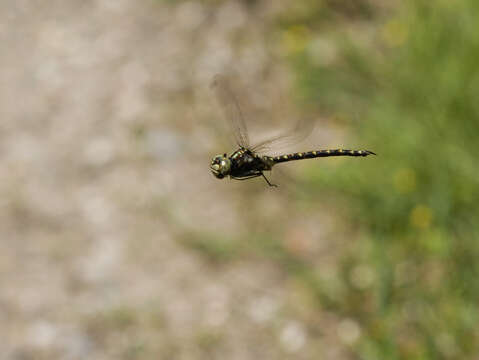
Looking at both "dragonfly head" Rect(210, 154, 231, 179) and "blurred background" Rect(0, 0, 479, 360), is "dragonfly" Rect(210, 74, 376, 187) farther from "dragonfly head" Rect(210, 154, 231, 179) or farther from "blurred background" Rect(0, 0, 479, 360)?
"blurred background" Rect(0, 0, 479, 360)

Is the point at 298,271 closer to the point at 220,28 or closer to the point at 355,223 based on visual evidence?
the point at 355,223

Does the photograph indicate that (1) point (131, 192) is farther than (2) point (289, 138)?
Yes

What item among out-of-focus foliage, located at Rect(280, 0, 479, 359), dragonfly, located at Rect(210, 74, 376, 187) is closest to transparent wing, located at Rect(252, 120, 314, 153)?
dragonfly, located at Rect(210, 74, 376, 187)

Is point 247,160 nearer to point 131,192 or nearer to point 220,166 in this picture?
point 220,166

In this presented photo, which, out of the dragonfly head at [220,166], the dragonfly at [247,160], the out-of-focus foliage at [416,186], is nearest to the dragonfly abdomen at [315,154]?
the dragonfly at [247,160]

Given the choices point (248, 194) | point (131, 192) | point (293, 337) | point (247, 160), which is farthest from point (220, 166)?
point (131, 192)

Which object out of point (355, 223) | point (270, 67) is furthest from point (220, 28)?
point (355, 223)
